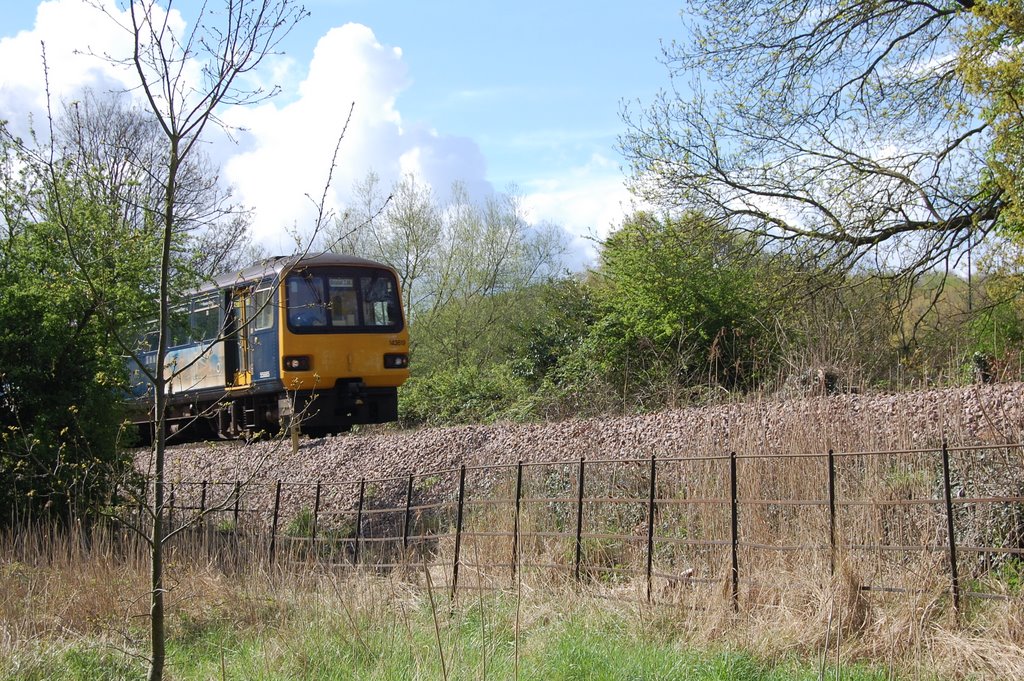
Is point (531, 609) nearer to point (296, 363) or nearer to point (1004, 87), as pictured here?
point (1004, 87)

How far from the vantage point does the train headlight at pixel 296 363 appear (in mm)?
15820

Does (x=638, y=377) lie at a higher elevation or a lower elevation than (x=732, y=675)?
higher

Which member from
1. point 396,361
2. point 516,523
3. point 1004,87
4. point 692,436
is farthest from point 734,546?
point 396,361

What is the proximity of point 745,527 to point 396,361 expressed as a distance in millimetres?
10121

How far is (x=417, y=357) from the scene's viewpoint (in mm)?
28750

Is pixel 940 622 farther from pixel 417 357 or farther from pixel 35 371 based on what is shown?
pixel 417 357

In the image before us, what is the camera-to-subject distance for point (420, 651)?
6.07 m

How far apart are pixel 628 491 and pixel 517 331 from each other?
10.8 meters

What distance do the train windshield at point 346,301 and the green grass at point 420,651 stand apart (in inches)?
351

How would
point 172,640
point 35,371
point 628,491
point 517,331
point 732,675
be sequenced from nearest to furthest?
point 732,675
point 172,640
point 628,491
point 35,371
point 517,331

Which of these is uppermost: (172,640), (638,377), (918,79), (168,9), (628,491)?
(918,79)

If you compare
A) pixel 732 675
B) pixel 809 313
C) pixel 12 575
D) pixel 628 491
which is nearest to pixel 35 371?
pixel 12 575

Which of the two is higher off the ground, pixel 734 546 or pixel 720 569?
pixel 734 546

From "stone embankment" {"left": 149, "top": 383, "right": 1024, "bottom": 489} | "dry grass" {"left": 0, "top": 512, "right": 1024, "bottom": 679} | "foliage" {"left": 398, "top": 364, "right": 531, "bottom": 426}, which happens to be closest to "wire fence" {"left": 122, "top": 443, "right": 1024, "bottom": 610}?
"dry grass" {"left": 0, "top": 512, "right": 1024, "bottom": 679}
